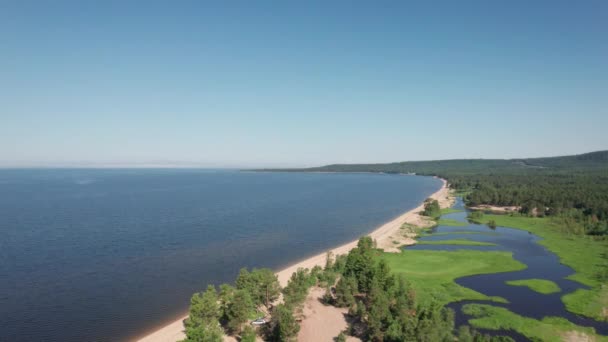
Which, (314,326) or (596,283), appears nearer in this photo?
(314,326)

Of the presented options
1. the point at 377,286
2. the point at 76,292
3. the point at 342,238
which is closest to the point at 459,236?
the point at 342,238

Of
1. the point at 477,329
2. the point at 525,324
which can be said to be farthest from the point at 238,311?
the point at 525,324

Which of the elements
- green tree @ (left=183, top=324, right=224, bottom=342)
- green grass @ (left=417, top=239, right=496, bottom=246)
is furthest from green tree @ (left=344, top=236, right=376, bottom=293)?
green grass @ (left=417, top=239, right=496, bottom=246)

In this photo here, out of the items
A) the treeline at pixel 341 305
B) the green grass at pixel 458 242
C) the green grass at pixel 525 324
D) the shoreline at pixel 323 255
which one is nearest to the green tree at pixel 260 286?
the treeline at pixel 341 305

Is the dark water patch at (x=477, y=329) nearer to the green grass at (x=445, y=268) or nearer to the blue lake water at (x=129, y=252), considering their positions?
the green grass at (x=445, y=268)

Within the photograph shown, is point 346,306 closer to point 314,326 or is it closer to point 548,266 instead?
point 314,326

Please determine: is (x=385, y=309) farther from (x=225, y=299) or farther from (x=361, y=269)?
(x=225, y=299)

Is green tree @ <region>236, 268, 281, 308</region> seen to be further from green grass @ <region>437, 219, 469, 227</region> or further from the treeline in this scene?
green grass @ <region>437, 219, 469, 227</region>
